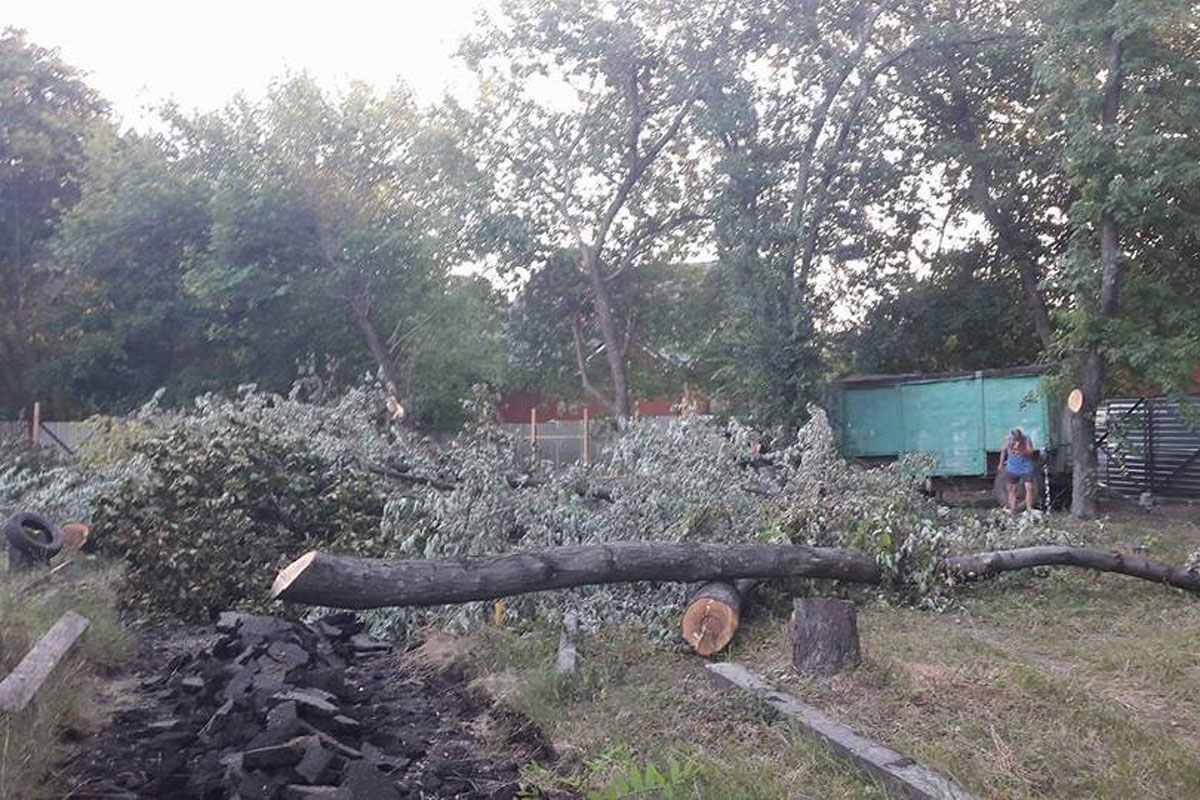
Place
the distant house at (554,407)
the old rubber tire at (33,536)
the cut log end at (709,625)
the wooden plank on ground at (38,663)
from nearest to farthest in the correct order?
the wooden plank on ground at (38,663) → the cut log end at (709,625) → the old rubber tire at (33,536) → the distant house at (554,407)

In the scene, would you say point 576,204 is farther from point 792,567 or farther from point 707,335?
point 792,567

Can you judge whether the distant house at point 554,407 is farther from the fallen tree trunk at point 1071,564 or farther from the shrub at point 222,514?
the fallen tree trunk at point 1071,564

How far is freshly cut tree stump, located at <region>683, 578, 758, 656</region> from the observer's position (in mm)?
6633

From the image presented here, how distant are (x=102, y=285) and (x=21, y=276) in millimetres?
2419

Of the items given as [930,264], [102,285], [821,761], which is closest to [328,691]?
[821,761]

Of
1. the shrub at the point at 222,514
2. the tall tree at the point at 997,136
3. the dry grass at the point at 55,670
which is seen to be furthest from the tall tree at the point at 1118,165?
the dry grass at the point at 55,670

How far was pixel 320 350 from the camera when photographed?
2327 cm

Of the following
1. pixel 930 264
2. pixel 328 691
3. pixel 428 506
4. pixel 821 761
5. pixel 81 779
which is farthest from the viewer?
pixel 930 264

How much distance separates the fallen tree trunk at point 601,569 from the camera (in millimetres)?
4625

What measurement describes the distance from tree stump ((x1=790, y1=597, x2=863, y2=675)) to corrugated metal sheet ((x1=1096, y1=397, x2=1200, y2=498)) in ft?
36.6

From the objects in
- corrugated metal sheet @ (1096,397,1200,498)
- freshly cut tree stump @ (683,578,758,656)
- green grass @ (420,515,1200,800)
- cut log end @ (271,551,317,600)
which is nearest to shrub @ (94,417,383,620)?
green grass @ (420,515,1200,800)

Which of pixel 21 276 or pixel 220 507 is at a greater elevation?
pixel 21 276

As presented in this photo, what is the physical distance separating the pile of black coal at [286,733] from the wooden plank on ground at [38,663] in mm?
456

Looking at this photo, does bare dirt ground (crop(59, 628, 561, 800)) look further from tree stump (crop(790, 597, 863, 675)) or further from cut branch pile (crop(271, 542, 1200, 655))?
tree stump (crop(790, 597, 863, 675))
